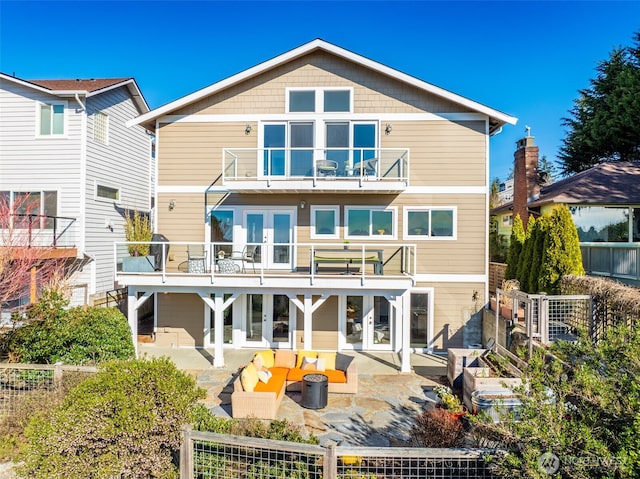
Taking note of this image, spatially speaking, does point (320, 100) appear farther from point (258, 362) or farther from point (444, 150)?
point (258, 362)

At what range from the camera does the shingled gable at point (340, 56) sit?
1187 cm

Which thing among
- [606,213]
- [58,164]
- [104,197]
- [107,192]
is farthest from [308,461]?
[606,213]

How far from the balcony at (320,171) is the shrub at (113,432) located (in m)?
7.58

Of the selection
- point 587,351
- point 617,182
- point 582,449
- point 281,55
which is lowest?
point 582,449

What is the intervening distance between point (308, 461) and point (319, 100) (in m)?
10.9

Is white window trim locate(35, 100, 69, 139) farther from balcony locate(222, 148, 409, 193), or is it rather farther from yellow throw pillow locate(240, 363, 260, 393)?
yellow throw pillow locate(240, 363, 260, 393)

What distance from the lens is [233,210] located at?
1251 cm

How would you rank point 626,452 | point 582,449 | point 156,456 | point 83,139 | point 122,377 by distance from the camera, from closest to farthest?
1. point 626,452
2. point 582,449
3. point 156,456
4. point 122,377
5. point 83,139

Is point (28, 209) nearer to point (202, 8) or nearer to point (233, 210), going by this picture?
point (233, 210)

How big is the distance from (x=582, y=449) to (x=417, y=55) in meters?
17.5

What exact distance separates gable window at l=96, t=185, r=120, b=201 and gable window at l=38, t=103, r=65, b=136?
2375 mm

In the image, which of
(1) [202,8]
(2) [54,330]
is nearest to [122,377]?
(2) [54,330]

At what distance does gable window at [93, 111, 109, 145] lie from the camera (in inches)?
557

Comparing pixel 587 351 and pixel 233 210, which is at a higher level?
pixel 233 210
